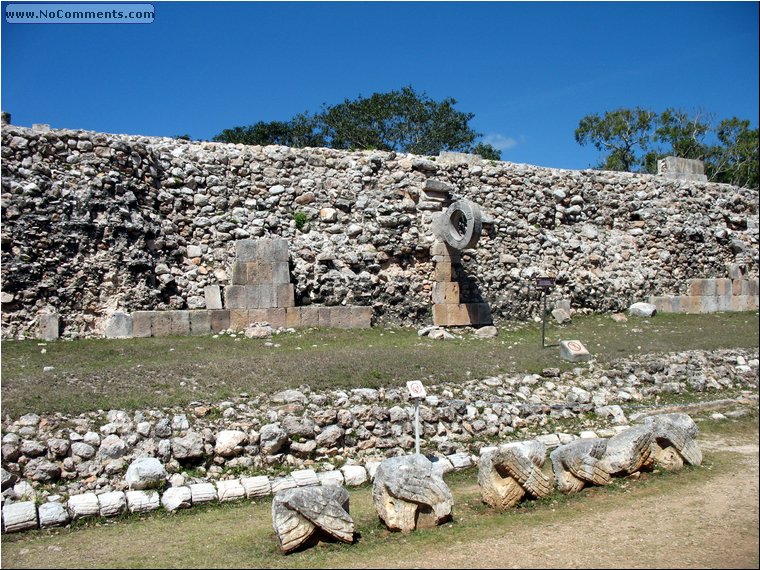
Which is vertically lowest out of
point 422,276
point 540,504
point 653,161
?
point 540,504

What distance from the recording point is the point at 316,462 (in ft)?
27.3

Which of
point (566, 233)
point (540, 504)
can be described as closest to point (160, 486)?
point (540, 504)

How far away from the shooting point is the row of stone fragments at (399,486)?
6.01m

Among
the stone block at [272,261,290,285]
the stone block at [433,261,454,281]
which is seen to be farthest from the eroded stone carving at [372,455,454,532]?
the stone block at [433,261,454,281]

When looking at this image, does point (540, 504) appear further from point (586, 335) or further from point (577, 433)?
point (586, 335)

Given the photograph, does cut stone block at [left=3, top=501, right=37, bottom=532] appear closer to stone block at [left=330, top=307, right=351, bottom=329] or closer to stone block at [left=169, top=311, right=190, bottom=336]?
stone block at [left=169, top=311, right=190, bottom=336]

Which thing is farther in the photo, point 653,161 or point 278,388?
point 653,161

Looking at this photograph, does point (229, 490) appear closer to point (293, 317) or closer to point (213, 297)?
point (293, 317)

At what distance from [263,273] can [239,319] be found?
1.17 m

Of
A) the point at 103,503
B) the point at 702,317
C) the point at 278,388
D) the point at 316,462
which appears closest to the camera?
the point at 103,503

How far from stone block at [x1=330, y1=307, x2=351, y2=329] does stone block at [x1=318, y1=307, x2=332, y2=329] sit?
5 centimetres

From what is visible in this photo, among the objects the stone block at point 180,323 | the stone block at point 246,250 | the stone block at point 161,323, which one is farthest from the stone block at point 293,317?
the stone block at point 161,323

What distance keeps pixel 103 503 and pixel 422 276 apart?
10939mm

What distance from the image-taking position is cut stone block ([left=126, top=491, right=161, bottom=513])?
6953 mm
